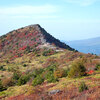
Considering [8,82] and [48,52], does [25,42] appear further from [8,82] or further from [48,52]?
[8,82]

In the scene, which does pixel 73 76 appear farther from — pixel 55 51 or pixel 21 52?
pixel 21 52

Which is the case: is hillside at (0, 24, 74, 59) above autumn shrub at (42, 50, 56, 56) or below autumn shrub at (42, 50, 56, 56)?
above

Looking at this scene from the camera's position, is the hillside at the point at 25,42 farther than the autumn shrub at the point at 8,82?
Yes

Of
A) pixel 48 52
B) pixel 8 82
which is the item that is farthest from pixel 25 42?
pixel 8 82

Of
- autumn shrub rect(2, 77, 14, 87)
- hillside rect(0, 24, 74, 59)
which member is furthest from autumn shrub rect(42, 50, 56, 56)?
autumn shrub rect(2, 77, 14, 87)

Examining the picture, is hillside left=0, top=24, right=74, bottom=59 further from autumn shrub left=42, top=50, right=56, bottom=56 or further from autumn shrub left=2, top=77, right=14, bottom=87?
autumn shrub left=2, top=77, right=14, bottom=87

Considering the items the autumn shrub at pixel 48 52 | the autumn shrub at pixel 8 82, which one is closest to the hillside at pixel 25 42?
the autumn shrub at pixel 48 52

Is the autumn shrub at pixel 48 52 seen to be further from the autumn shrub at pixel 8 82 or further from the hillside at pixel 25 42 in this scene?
the autumn shrub at pixel 8 82

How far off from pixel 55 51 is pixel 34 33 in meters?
18.6

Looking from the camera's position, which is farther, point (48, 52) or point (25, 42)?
point (25, 42)

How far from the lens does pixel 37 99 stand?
8.48 m

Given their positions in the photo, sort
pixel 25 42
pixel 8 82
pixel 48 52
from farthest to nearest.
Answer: pixel 25 42, pixel 48 52, pixel 8 82

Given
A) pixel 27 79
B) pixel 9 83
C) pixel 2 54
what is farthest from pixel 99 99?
pixel 2 54

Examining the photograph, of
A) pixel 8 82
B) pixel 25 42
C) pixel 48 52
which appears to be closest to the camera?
pixel 8 82
